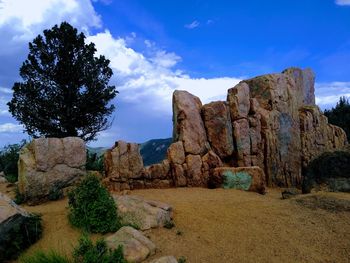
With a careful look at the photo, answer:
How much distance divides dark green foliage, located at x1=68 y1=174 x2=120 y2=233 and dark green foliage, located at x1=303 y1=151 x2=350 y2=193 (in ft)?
22.5

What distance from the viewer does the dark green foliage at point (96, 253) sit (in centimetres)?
695

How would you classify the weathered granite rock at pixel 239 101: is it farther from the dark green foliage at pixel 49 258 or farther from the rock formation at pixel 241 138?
the dark green foliage at pixel 49 258

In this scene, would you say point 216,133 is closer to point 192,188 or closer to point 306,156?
point 192,188

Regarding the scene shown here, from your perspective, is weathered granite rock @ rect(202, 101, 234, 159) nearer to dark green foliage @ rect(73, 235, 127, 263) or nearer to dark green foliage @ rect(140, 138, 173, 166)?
dark green foliage @ rect(73, 235, 127, 263)

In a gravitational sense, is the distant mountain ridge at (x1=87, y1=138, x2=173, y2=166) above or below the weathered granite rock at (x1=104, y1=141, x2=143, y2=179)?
above

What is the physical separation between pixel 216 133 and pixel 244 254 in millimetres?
7340

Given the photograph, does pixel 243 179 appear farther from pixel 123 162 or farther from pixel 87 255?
pixel 87 255

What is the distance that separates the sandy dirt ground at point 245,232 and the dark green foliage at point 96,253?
643 millimetres

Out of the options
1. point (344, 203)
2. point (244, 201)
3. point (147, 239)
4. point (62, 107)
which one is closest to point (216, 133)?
point (244, 201)

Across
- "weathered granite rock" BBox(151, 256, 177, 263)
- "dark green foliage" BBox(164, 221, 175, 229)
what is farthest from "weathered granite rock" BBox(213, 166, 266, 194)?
"weathered granite rock" BBox(151, 256, 177, 263)

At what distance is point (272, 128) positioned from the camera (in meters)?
15.4

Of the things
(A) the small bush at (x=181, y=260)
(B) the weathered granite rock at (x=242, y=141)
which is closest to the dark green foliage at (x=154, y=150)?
(B) the weathered granite rock at (x=242, y=141)

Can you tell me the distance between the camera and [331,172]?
11.6m

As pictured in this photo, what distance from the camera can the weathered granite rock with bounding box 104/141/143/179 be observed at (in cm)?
1284
